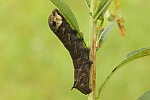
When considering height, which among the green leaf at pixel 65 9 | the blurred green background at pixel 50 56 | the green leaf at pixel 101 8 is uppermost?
the green leaf at pixel 65 9

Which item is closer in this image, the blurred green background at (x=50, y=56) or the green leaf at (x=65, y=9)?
the green leaf at (x=65, y=9)

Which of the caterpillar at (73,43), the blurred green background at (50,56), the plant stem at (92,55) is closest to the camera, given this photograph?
the plant stem at (92,55)

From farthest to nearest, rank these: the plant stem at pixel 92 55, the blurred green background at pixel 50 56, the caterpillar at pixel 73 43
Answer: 1. the blurred green background at pixel 50 56
2. the caterpillar at pixel 73 43
3. the plant stem at pixel 92 55

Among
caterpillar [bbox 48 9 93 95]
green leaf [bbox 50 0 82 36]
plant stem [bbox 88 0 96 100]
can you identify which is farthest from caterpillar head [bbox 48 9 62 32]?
plant stem [bbox 88 0 96 100]

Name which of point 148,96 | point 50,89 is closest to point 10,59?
point 50,89

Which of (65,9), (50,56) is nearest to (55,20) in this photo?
(65,9)

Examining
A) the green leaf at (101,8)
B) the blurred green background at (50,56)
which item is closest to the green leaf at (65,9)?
the green leaf at (101,8)

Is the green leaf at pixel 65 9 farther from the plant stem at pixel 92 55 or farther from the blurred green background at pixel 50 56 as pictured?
the blurred green background at pixel 50 56

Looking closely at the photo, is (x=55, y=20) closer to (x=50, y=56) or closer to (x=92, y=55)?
(x=92, y=55)

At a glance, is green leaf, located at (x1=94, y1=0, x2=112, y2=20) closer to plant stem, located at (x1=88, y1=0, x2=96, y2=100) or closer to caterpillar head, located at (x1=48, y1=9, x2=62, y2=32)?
plant stem, located at (x1=88, y1=0, x2=96, y2=100)
